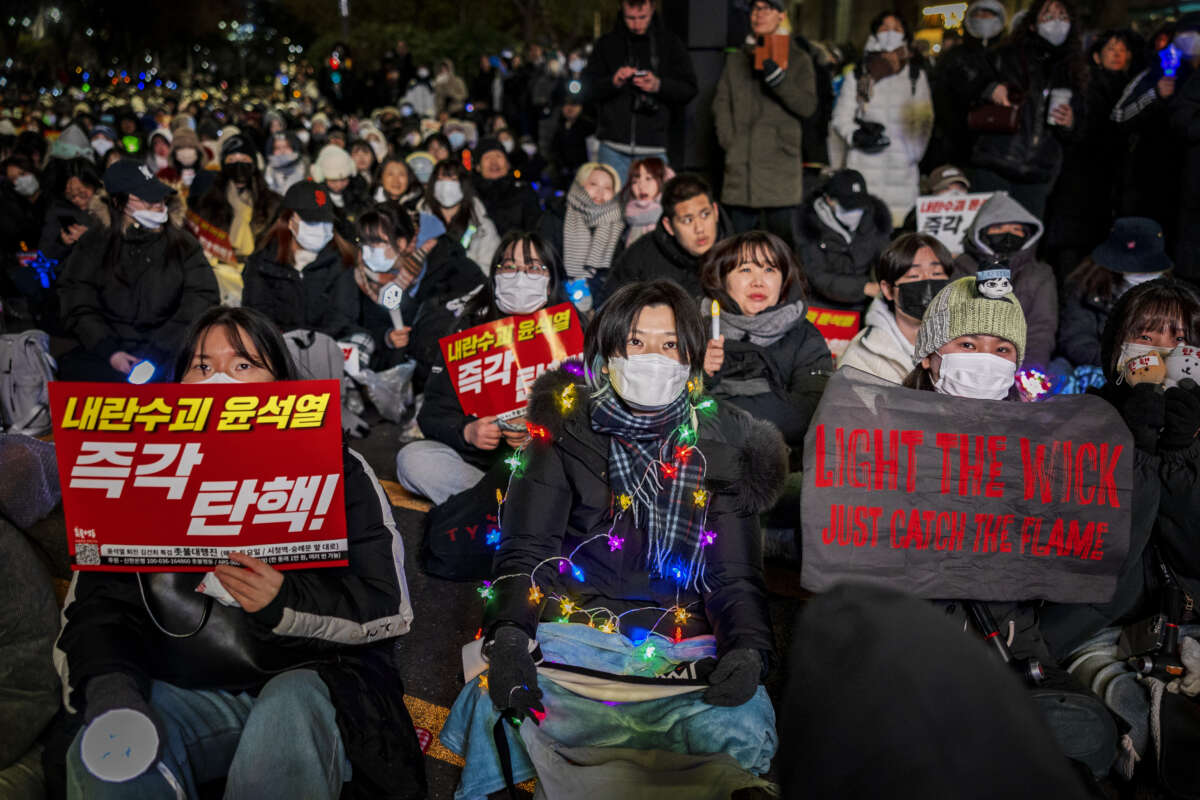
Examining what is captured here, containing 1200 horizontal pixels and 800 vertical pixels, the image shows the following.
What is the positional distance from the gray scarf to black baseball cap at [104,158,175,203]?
3.78 m

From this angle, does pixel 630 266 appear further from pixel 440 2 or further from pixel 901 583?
pixel 440 2

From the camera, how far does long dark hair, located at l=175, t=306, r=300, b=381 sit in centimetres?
309

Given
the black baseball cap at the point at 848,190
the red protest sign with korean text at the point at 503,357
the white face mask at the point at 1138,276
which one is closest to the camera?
the red protest sign with korean text at the point at 503,357

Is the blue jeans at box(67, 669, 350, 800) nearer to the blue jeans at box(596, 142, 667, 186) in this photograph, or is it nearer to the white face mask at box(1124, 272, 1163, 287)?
the white face mask at box(1124, 272, 1163, 287)

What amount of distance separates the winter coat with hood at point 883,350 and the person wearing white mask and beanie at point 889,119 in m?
3.75

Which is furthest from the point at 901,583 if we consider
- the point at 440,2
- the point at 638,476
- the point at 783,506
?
the point at 440,2

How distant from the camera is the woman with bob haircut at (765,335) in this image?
4.64 m

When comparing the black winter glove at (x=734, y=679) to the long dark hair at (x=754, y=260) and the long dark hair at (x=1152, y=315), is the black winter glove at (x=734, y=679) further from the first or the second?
the long dark hair at (x=754, y=260)

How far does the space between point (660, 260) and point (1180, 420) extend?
10.9 feet

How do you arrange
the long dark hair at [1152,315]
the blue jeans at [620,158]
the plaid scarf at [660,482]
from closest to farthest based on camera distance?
the plaid scarf at [660,482]
the long dark hair at [1152,315]
the blue jeans at [620,158]

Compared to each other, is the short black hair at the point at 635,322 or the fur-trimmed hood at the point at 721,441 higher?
the short black hair at the point at 635,322

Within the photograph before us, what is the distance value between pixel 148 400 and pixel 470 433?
1.99 m

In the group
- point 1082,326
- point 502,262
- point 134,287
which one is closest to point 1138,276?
point 1082,326

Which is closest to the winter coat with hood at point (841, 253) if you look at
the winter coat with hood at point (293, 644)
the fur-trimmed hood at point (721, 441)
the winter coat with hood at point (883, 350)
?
the winter coat with hood at point (883, 350)
